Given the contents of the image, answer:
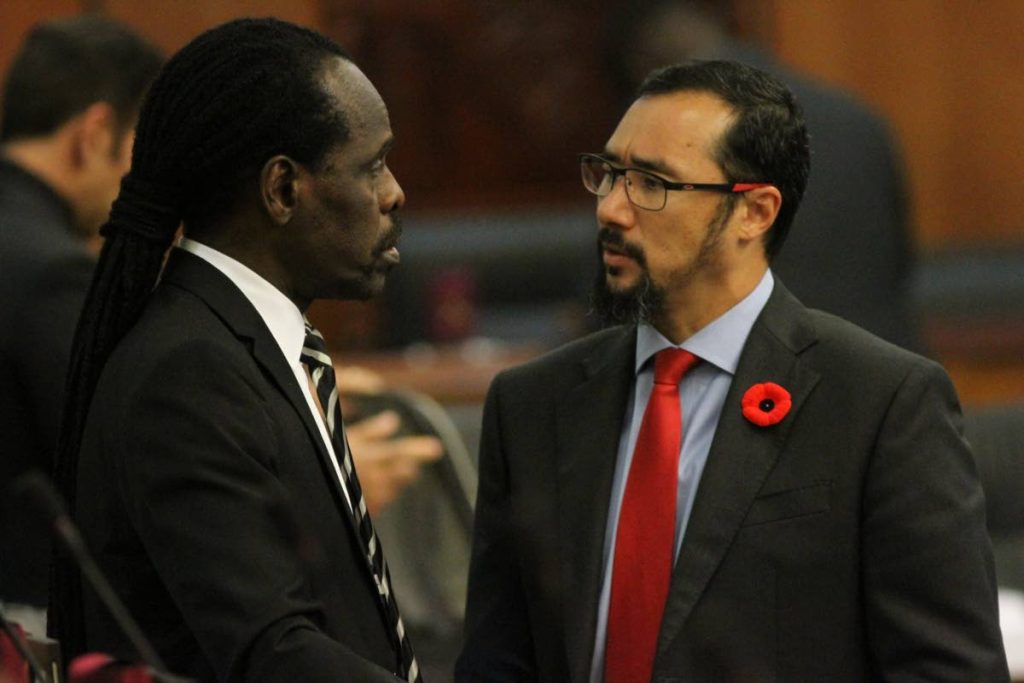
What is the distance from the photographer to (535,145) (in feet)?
29.4

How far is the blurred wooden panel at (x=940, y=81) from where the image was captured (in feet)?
27.2

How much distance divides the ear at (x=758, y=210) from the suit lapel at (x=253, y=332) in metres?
0.66

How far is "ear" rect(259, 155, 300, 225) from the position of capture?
196cm

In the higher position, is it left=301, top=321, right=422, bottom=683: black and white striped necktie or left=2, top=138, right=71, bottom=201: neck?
left=2, top=138, right=71, bottom=201: neck

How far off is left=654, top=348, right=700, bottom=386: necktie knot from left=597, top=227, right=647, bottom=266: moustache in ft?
0.40

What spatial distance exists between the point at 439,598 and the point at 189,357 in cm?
240

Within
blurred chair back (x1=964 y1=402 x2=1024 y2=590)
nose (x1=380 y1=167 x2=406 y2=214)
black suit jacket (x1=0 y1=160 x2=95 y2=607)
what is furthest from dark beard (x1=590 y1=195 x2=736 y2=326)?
blurred chair back (x1=964 y1=402 x2=1024 y2=590)

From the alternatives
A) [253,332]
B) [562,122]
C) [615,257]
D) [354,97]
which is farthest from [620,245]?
[562,122]

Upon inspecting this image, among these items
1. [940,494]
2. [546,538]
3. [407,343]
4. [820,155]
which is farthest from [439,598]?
[407,343]

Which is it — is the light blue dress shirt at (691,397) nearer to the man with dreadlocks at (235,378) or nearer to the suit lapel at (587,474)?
the suit lapel at (587,474)

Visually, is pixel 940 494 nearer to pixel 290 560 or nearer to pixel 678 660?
pixel 678 660

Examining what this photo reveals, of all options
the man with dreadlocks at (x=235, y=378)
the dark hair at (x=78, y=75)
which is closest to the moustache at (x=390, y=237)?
the man with dreadlocks at (x=235, y=378)

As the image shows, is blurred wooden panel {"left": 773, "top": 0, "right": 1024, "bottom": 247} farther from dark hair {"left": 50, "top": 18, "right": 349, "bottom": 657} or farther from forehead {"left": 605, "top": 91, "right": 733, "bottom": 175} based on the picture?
dark hair {"left": 50, "top": 18, "right": 349, "bottom": 657}

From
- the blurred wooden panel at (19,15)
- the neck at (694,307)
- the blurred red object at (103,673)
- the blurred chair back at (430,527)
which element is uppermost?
the blurred wooden panel at (19,15)
